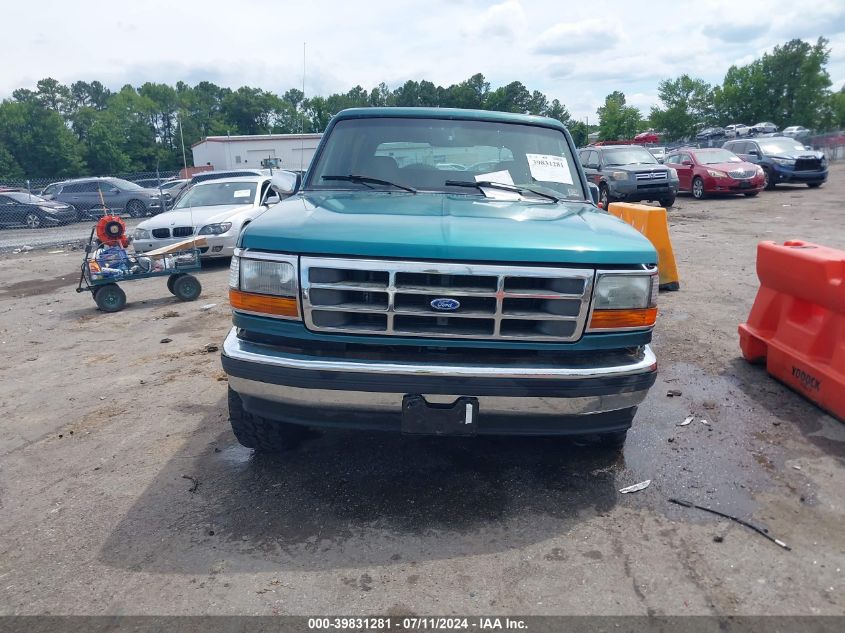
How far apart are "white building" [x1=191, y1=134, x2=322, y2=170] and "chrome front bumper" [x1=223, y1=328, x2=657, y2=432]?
2743 cm

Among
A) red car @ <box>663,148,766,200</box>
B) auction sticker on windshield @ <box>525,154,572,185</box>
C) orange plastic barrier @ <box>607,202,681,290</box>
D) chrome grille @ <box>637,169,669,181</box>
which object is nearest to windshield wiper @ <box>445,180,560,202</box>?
auction sticker on windshield @ <box>525,154,572,185</box>

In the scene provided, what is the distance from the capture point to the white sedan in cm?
1074

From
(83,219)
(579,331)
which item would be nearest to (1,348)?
(579,331)

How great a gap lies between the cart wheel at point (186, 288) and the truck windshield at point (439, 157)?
4859mm

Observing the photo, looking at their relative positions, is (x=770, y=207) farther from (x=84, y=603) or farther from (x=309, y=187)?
(x=84, y=603)

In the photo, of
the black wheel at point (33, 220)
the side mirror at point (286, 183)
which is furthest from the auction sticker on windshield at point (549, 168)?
the black wheel at point (33, 220)

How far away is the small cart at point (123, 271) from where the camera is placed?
823cm

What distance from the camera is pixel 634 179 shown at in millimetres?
16438

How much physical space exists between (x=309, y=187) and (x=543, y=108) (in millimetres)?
60652

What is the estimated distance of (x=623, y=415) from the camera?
3.15 metres

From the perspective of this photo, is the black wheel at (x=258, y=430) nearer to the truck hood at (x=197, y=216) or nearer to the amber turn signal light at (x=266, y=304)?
the amber turn signal light at (x=266, y=304)

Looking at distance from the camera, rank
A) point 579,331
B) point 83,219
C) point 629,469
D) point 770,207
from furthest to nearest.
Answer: point 83,219
point 770,207
point 629,469
point 579,331

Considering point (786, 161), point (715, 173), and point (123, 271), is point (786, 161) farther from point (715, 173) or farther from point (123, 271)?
point (123, 271)

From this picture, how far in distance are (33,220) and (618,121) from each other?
51106mm
